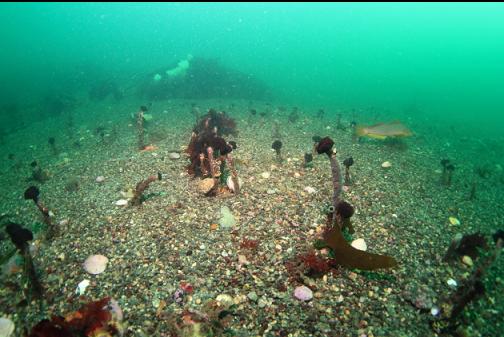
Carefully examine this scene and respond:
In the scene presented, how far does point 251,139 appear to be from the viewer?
1310 centimetres

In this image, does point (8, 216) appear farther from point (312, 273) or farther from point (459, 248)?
point (459, 248)

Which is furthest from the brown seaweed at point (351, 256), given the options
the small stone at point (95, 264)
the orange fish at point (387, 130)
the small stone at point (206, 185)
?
the orange fish at point (387, 130)

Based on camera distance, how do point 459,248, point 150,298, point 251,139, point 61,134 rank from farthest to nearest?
1. point 61,134
2. point 251,139
3. point 459,248
4. point 150,298

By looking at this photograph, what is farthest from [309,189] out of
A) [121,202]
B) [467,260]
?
[121,202]

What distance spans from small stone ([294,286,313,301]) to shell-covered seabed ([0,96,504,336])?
0.09m

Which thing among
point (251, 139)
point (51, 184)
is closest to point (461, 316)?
point (251, 139)

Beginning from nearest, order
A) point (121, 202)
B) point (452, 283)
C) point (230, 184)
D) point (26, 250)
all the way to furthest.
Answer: point (26, 250), point (452, 283), point (121, 202), point (230, 184)

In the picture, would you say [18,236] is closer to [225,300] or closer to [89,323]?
[89,323]

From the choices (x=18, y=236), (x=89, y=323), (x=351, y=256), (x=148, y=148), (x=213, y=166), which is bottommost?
(x=148, y=148)

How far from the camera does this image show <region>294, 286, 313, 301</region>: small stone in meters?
4.59

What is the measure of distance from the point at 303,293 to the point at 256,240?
4.88ft

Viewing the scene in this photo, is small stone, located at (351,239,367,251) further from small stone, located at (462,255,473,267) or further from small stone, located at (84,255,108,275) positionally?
small stone, located at (84,255,108,275)

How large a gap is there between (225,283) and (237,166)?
488cm

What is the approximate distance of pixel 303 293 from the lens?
4.63 metres
